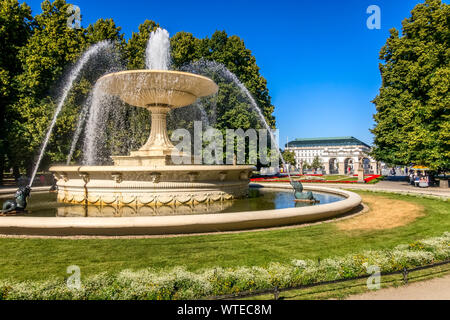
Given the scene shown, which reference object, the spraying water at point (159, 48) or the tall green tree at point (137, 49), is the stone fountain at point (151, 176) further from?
the tall green tree at point (137, 49)

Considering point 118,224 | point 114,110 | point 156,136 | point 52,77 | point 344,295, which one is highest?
point 52,77

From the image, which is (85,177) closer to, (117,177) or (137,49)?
(117,177)

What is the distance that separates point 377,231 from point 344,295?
Answer: 4.56 m

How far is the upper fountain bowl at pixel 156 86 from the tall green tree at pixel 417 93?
58.9 ft

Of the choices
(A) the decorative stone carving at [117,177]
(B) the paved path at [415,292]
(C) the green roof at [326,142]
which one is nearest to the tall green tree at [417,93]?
(B) the paved path at [415,292]

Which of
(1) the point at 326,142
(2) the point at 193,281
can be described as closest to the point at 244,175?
(2) the point at 193,281

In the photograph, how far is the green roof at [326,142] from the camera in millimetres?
128587

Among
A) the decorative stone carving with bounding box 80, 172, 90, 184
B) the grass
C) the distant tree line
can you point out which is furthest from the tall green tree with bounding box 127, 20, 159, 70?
the grass

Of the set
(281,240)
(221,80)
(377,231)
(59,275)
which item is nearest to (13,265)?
(59,275)

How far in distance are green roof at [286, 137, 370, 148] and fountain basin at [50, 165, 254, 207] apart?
413 feet

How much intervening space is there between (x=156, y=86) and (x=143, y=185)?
5.50 metres

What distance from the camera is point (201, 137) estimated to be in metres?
31.7
